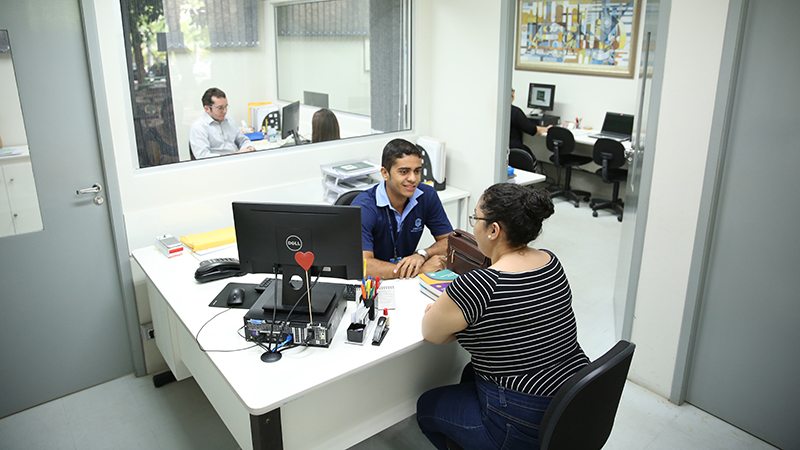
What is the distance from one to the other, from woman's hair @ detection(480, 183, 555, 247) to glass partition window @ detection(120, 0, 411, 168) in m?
1.96

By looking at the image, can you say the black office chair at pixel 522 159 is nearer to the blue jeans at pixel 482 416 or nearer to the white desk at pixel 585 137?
the white desk at pixel 585 137

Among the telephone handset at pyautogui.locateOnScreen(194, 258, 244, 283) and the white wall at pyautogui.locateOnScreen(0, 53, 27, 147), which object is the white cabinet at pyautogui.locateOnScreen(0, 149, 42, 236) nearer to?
the white wall at pyautogui.locateOnScreen(0, 53, 27, 147)

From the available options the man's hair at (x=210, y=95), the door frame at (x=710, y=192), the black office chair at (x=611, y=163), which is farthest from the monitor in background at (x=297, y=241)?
the black office chair at (x=611, y=163)

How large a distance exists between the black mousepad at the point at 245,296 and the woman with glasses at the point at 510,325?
75 cm

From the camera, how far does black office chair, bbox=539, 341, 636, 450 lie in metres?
1.49

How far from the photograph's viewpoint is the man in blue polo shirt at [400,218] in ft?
7.95

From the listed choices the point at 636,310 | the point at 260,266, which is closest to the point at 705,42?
the point at 636,310

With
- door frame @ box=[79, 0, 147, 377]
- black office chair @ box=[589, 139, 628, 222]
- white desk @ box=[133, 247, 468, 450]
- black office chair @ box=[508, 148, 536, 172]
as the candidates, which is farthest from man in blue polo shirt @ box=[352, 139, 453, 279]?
black office chair @ box=[589, 139, 628, 222]

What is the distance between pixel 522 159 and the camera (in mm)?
5320

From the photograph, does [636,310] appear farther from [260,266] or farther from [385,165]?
[260,266]

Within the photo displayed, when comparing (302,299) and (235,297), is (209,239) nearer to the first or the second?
(235,297)

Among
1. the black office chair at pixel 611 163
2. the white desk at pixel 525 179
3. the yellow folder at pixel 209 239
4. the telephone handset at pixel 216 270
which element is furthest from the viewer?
the black office chair at pixel 611 163

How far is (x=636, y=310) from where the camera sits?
2.76 meters

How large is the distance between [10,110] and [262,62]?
266 cm
